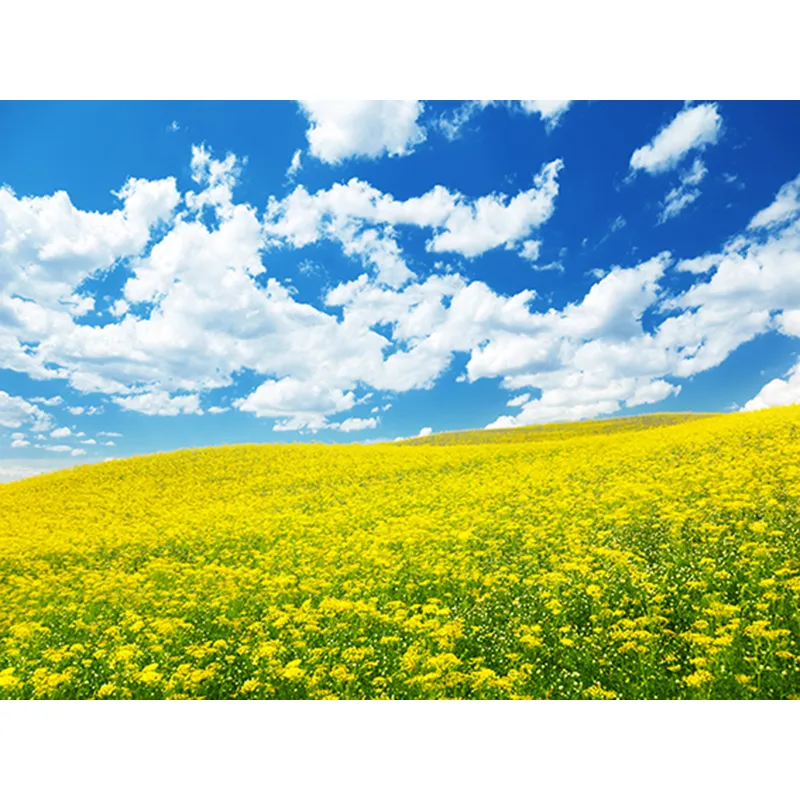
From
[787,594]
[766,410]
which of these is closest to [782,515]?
[787,594]

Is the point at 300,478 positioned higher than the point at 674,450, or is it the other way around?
the point at 300,478

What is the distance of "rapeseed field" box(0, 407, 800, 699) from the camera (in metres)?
5.93

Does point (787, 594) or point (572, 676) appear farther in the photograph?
point (787, 594)

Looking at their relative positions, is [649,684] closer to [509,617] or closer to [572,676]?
[572,676]

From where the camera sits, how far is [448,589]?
846 centimetres

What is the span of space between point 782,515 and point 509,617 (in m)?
5.06

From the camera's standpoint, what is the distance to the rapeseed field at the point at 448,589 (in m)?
5.93

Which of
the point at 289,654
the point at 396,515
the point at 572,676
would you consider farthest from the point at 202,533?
the point at 572,676

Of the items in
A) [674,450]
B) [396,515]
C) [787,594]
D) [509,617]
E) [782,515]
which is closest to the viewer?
[787,594]

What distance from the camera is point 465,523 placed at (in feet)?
38.5
